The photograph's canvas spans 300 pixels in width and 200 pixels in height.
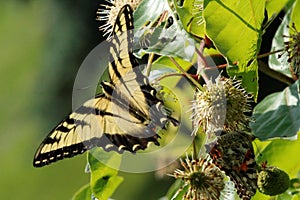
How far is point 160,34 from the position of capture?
1173mm

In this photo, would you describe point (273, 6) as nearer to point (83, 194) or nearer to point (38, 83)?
point (83, 194)

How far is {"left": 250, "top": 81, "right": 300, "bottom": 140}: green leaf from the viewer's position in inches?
47.4

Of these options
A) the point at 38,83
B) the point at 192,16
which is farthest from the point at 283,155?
the point at 38,83

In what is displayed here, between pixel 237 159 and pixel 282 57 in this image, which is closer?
pixel 237 159

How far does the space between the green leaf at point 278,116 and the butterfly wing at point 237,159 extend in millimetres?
51

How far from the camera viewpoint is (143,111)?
1.29m

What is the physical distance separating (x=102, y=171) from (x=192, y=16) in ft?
1.14

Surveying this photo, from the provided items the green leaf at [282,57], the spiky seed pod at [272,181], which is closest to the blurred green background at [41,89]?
the green leaf at [282,57]

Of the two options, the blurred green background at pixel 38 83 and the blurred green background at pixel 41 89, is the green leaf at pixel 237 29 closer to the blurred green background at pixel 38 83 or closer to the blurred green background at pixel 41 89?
the blurred green background at pixel 41 89

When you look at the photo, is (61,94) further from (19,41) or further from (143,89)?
(143,89)

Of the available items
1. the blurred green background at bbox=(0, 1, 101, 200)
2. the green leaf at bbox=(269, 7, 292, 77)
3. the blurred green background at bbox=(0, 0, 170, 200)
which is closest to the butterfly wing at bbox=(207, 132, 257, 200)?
the green leaf at bbox=(269, 7, 292, 77)

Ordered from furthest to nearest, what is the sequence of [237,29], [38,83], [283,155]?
[38,83], [283,155], [237,29]

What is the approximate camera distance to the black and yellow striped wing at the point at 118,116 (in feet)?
4.09

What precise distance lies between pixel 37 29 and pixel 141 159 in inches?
240
